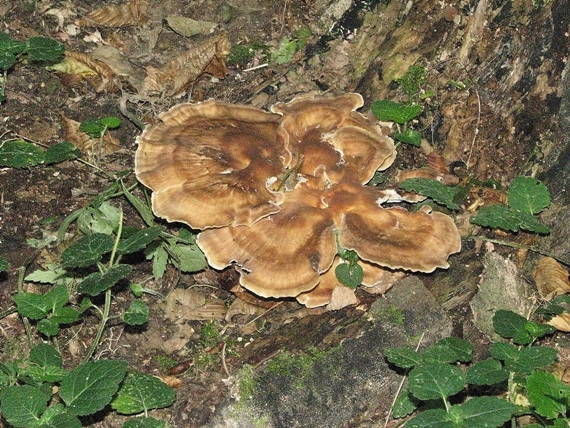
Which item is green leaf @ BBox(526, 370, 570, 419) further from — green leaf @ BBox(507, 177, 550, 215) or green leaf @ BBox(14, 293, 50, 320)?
green leaf @ BBox(14, 293, 50, 320)

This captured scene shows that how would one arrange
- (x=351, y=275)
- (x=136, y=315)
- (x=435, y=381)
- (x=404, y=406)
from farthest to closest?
(x=351, y=275), (x=404, y=406), (x=136, y=315), (x=435, y=381)

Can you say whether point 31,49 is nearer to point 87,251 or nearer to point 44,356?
point 87,251

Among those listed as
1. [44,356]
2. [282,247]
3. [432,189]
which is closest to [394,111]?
[432,189]

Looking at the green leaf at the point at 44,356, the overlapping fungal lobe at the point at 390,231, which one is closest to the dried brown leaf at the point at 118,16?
the overlapping fungal lobe at the point at 390,231

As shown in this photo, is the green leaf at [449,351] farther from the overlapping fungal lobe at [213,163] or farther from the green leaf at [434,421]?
the overlapping fungal lobe at [213,163]

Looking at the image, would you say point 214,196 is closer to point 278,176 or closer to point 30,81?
point 278,176

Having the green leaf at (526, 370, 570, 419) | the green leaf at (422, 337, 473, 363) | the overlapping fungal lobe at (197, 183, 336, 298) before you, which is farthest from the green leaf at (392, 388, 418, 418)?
the overlapping fungal lobe at (197, 183, 336, 298)

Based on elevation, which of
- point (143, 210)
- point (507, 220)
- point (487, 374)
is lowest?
point (143, 210)

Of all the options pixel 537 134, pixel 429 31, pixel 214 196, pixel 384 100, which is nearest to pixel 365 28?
pixel 429 31
